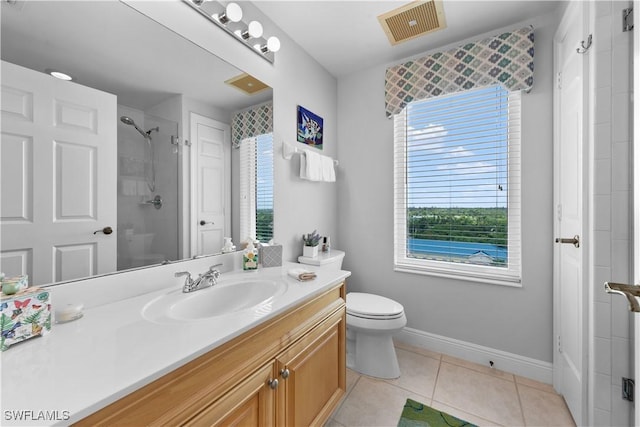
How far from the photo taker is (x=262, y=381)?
875 mm

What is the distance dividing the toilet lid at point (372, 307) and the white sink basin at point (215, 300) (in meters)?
0.75

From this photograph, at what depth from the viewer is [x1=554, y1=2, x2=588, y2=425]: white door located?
3.99 feet

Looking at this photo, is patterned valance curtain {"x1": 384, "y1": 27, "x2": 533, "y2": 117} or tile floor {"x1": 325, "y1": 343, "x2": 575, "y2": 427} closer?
tile floor {"x1": 325, "y1": 343, "x2": 575, "y2": 427}

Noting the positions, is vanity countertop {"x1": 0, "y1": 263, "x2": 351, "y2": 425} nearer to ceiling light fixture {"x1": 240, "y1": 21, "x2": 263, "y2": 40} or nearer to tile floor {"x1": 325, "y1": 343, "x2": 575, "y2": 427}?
tile floor {"x1": 325, "y1": 343, "x2": 575, "y2": 427}

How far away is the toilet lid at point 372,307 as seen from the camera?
1692mm

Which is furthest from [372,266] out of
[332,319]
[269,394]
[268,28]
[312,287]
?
[268,28]

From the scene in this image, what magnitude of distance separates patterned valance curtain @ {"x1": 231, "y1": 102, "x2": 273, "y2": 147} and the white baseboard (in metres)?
1.93

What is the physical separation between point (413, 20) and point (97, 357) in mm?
2275

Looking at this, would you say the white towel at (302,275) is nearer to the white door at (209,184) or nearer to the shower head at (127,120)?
the white door at (209,184)

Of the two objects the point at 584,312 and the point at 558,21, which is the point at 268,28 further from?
the point at 584,312

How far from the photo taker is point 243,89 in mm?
1513

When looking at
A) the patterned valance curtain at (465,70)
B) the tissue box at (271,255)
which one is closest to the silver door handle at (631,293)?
the tissue box at (271,255)

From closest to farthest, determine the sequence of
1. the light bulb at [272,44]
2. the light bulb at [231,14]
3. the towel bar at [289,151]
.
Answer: the light bulb at [231,14]
the light bulb at [272,44]
the towel bar at [289,151]

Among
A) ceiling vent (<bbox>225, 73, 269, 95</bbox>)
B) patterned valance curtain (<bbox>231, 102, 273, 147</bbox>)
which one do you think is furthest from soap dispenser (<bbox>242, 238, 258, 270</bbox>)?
ceiling vent (<bbox>225, 73, 269, 95</bbox>)
